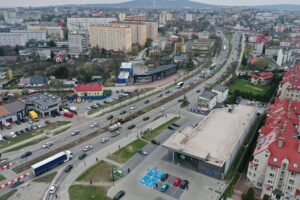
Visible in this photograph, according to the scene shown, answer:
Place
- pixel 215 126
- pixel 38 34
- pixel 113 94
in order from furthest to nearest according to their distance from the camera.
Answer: pixel 38 34, pixel 113 94, pixel 215 126

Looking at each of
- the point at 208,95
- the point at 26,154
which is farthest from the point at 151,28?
the point at 26,154

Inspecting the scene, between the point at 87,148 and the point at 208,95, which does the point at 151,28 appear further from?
the point at 87,148

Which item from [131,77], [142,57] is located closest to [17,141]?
[131,77]

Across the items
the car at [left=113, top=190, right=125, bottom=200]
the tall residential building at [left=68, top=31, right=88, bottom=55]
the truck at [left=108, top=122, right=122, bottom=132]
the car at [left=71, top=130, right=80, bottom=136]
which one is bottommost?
the car at [left=113, top=190, right=125, bottom=200]

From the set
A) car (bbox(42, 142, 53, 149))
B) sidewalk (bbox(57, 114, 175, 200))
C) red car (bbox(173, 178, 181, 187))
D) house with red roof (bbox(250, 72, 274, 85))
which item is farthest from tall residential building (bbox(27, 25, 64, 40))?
red car (bbox(173, 178, 181, 187))

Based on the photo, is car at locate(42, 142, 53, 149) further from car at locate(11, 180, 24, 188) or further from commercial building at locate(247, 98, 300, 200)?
commercial building at locate(247, 98, 300, 200)

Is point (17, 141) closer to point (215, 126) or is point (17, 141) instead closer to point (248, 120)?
point (215, 126)
